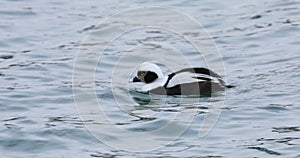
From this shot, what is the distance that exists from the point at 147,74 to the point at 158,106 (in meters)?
1.09

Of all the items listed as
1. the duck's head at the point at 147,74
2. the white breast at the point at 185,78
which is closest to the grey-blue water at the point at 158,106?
the white breast at the point at 185,78

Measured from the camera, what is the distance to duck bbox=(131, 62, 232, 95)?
11.2 meters

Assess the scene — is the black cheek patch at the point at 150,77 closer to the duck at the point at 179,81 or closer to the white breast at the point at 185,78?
the duck at the point at 179,81

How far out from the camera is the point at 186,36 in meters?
14.3

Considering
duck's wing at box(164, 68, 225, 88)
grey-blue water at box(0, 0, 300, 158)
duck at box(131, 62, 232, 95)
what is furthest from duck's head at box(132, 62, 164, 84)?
grey-blue water at box(0, 0, 300, 158)

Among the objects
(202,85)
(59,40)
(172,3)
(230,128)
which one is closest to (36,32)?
(59,40)

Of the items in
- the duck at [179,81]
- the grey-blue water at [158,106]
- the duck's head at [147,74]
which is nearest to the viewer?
the grey-blue water at [158,106]

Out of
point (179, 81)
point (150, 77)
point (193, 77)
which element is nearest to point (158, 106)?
point (179, 81)

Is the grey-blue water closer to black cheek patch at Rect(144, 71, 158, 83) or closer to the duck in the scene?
the duck

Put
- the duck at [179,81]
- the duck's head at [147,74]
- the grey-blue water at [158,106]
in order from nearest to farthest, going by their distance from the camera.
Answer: the grey-blue water at [158,106], the duck at [179,81], the duck's head at [147,74]

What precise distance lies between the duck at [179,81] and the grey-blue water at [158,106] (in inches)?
9.4

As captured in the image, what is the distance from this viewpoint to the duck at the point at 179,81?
442 inches

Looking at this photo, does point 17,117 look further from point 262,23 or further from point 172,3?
point 172,3

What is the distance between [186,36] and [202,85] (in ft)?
10.4
